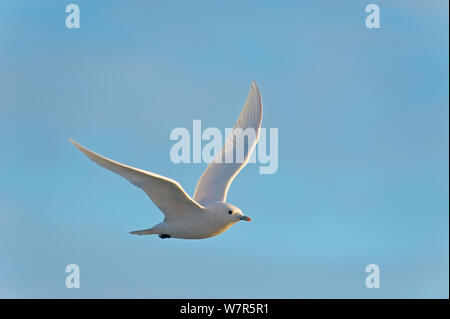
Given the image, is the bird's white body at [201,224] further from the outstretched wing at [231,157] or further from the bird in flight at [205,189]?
the outstretched wing at [231,157]

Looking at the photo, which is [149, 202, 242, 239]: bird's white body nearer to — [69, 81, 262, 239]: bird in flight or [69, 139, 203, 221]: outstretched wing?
[69, 81, 262, 239]: bird in flight

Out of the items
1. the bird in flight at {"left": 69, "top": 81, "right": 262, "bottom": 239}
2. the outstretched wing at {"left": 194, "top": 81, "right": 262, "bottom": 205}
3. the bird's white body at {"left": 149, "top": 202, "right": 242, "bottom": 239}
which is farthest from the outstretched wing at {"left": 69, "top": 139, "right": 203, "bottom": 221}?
the outstretched wing at {"left": 194, "top": 81, "right": 262, "bottom": 205}

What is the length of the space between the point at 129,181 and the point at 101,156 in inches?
43.1

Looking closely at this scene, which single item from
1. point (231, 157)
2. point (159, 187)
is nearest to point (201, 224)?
point (159, 187)

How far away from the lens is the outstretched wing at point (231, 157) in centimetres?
1902

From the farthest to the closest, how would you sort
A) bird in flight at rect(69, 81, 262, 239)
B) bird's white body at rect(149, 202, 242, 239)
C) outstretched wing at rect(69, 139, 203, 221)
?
1. bird's white body at rect(149, 202, 242, 239)
2. bird in flight at rect(69, 81, 262, 239)
3. outstretched wing at rect(69, 139, 203, 221)

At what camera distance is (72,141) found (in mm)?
14719

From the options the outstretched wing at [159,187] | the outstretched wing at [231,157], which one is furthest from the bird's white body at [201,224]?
the outstretched wing at [231,157]

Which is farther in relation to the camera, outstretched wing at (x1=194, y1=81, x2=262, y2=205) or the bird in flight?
outstretched wing at (x1=194, y1=81, x2=262, y2=205)

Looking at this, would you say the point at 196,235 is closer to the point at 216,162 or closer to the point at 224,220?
the point at 224,220

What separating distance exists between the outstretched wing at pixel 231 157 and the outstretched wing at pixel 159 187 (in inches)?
78.0

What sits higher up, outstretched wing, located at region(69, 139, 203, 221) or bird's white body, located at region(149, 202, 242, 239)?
outstretched wing, located at region(69, 139, 203, 221)

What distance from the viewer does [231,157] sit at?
19844 millimetres

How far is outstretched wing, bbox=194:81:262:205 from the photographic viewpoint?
1902cm
